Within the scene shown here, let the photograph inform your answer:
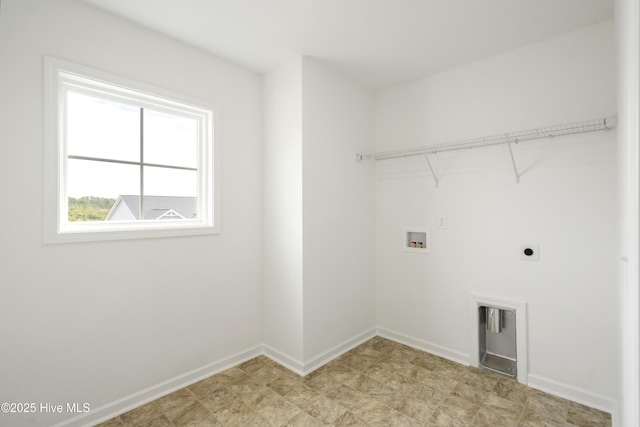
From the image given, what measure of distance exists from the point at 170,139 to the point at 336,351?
2243mm

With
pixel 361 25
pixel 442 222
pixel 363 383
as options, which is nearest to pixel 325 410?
pixel 363 383

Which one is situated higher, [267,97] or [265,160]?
[267,97]

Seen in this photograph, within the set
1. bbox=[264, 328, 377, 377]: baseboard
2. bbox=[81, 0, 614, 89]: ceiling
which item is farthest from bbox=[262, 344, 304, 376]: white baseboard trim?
bbox=[81, 0, 614, 89]: ceiling

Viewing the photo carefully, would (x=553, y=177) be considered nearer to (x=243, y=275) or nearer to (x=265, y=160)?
(x=265, y=160)

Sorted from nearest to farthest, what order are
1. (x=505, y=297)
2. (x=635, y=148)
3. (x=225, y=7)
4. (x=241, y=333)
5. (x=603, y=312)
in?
(x=635, y=148), (x=225, y=7), (x=603, y=312), (x=505, y=297), (x=241, y=333)

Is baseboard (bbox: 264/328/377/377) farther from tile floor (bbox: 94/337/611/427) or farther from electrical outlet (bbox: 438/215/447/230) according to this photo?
electrical outlet (bbox: 438/215/447/230)

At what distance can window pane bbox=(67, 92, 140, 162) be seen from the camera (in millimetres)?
1929

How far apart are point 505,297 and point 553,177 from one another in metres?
0.95

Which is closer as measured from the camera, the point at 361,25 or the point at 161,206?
the point at 361,25

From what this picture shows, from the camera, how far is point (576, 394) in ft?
6.77

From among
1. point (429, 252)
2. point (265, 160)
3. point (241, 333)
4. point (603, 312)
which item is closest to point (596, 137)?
point (603, 312)

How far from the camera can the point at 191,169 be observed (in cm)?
248

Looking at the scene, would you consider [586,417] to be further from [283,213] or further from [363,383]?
[283,213]

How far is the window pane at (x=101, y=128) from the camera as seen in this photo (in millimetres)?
1929
